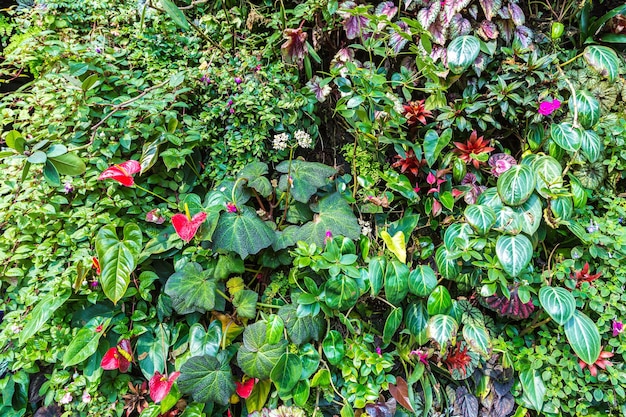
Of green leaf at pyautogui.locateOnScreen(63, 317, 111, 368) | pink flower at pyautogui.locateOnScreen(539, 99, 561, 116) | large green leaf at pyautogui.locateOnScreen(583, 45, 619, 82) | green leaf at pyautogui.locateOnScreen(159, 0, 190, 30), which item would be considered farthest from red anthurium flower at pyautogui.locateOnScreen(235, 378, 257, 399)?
large green leaf at pyautogui.locateOnScreen(583, 45, 619, 82)

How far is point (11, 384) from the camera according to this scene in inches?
51.0

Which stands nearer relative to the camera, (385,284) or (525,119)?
(385,284)

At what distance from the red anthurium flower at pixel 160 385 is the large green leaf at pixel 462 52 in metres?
1.68

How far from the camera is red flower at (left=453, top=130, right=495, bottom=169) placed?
1620 mm

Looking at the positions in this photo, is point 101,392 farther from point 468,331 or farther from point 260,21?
point 260,21

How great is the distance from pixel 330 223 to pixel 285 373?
600 millimetres

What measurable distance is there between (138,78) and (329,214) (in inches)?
44.1

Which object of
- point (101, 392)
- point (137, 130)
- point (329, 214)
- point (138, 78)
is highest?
point (138, 78)

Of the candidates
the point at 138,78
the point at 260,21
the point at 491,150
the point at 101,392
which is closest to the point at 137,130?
the point at 138,78

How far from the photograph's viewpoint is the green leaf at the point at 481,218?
1376mm

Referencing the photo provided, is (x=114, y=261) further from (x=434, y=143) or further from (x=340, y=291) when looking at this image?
(x=434, y=143)

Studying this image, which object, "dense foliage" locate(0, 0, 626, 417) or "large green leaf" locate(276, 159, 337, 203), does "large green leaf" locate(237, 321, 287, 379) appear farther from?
"large green leaf" locate(276, 159, 337, 203)

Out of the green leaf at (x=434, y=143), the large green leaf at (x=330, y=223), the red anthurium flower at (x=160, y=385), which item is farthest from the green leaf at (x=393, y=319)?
the red anthurium flower at (x=160, y=385)

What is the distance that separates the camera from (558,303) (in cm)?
134
